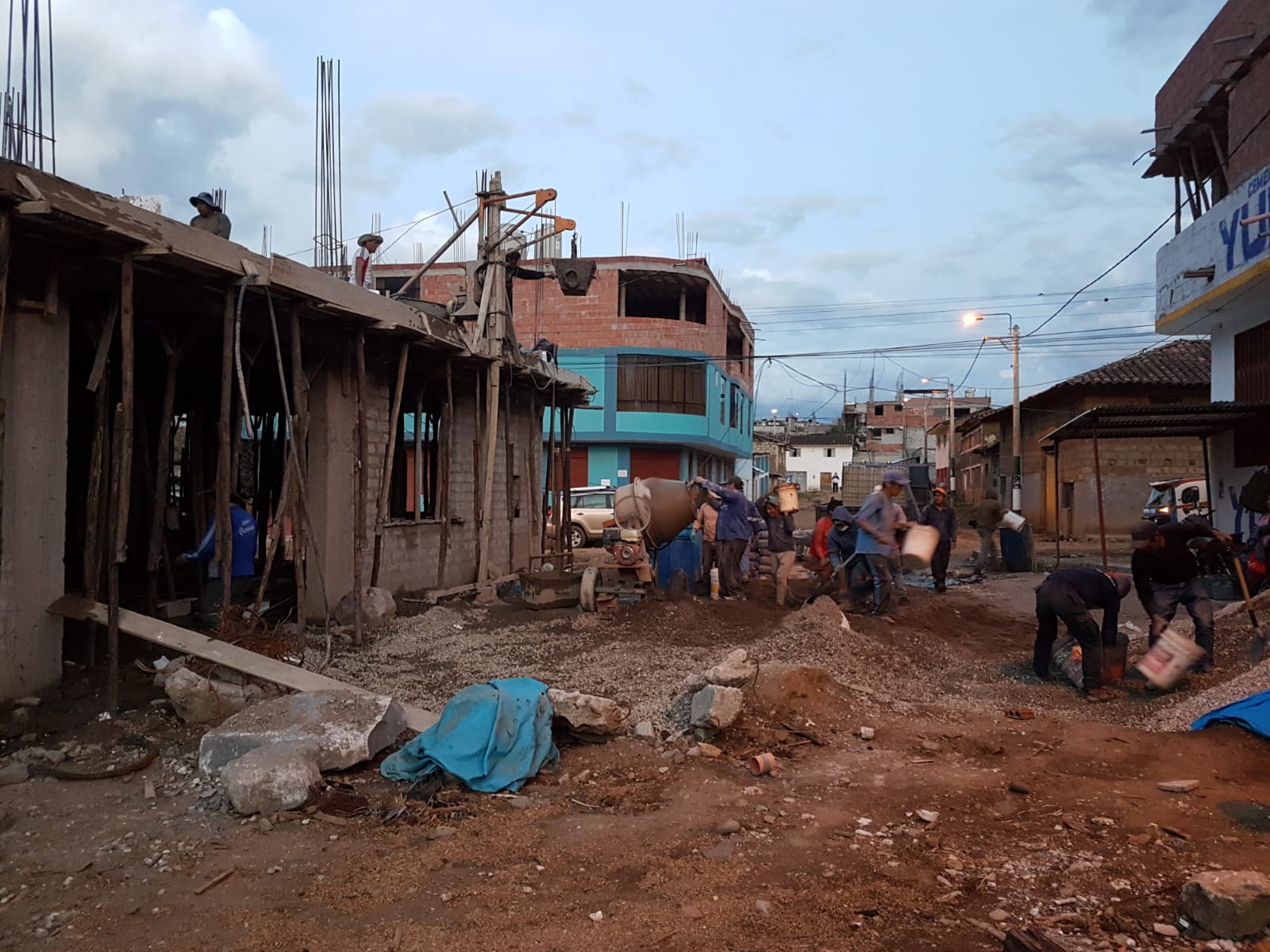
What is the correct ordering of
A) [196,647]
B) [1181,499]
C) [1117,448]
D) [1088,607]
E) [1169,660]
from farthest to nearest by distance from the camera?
1. [1117,448]
2. [1181,499]
3. [1088,607]
4. [1169,660]
5. [196,647]

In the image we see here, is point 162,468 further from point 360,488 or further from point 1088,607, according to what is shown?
point 1088,607

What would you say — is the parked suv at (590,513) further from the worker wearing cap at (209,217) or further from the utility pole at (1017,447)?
the worker wearing cap at (209,217)

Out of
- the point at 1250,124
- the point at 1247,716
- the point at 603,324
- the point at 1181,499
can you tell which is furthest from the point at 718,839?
the point at 603,324

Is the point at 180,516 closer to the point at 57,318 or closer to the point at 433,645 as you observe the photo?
the point at 433,645

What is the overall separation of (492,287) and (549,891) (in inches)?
393

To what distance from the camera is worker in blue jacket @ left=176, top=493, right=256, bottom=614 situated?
7.98m

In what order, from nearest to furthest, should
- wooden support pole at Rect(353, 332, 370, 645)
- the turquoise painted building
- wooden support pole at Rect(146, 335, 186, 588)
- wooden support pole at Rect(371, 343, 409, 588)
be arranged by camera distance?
wooden support pole at Rect(146, 335, 186, 588) → wooden support pole at Rect(353, 332, 370, 645) → wooden support pole at Rect(371, 343, 409, 588) → the turquoise painted building

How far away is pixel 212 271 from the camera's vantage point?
7035 millimetres

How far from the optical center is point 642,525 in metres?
12.5

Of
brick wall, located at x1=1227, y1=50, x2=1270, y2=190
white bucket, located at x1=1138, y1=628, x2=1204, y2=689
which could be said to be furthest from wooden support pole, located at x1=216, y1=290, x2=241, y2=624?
brick wall, located at x1=1227, y1=50, x2=1270, y2=190

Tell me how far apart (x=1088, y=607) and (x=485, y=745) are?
5.13 meters

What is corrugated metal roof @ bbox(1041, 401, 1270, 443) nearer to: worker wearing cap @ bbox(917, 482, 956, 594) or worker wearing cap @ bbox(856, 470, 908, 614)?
worker wearing cap @ bbox(917, 482, 956, 594)

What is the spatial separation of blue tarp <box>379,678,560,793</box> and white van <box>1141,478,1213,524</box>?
13056mm

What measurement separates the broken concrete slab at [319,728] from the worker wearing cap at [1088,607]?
525 centimetres
